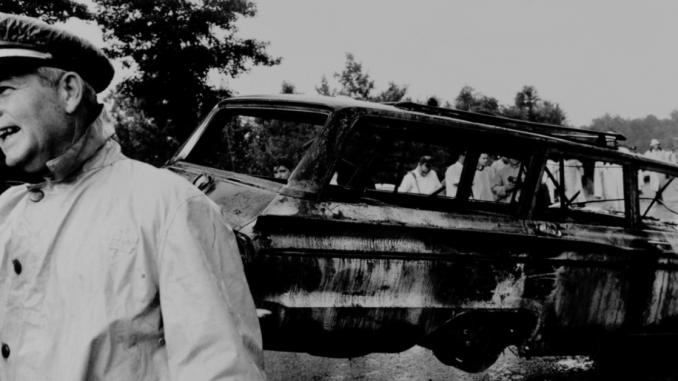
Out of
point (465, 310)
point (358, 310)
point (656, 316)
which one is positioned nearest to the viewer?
point (358, 310)

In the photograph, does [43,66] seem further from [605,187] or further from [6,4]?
[6,4]

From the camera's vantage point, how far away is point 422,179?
10.5m

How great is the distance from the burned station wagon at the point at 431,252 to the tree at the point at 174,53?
99.8ft

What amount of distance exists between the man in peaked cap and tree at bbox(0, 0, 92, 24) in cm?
2935

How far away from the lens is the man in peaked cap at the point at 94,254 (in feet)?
4.65

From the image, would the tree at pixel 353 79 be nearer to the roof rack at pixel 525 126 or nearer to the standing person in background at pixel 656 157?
the standing person in background at pixel 656 157

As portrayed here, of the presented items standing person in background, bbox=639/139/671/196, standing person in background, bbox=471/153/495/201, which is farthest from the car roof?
standing person in background, bbox=639/139/671/196

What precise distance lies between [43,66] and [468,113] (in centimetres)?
374

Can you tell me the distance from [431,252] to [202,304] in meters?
2.92

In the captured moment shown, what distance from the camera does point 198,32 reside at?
3669 cm

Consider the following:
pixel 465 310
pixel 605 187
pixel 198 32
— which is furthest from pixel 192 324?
pixel 198 32

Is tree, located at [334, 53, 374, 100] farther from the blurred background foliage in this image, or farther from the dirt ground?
the dirt ground

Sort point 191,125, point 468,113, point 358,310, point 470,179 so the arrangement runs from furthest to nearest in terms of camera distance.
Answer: point 191,125 → point 470,179 → point 468,113 → point 358,310

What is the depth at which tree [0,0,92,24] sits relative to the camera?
1115 inches
